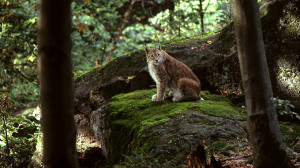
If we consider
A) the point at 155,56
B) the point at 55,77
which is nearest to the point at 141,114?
the point at 155,56

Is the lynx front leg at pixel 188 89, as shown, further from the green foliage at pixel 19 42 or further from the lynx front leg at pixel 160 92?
the green foliage at pixel 19 42

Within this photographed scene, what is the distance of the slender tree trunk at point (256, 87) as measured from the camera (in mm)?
2277

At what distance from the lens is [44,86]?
1460 mm

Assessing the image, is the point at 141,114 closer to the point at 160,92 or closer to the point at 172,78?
the point at 160,92

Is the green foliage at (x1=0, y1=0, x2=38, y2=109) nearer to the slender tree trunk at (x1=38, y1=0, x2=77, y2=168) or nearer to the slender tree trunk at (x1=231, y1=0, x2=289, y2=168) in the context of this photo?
the slender tree trunk at (x1=231, y1=0, x2=289, y2=168)

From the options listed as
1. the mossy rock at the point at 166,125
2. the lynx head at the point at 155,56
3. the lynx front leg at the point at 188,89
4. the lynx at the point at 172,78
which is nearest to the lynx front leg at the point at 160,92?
the lynx at the point at 172,78

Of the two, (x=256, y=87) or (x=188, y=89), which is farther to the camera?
(x=188, y=89)

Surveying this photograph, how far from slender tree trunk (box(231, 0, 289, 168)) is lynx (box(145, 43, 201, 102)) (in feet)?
11.4

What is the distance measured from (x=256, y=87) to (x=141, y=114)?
328cm

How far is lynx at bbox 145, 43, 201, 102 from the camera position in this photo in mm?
5965

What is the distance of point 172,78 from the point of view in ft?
20.5

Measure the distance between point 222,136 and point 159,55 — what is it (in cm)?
271

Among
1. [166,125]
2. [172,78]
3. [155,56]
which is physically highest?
[155,56]

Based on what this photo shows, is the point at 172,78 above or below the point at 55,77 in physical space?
above
